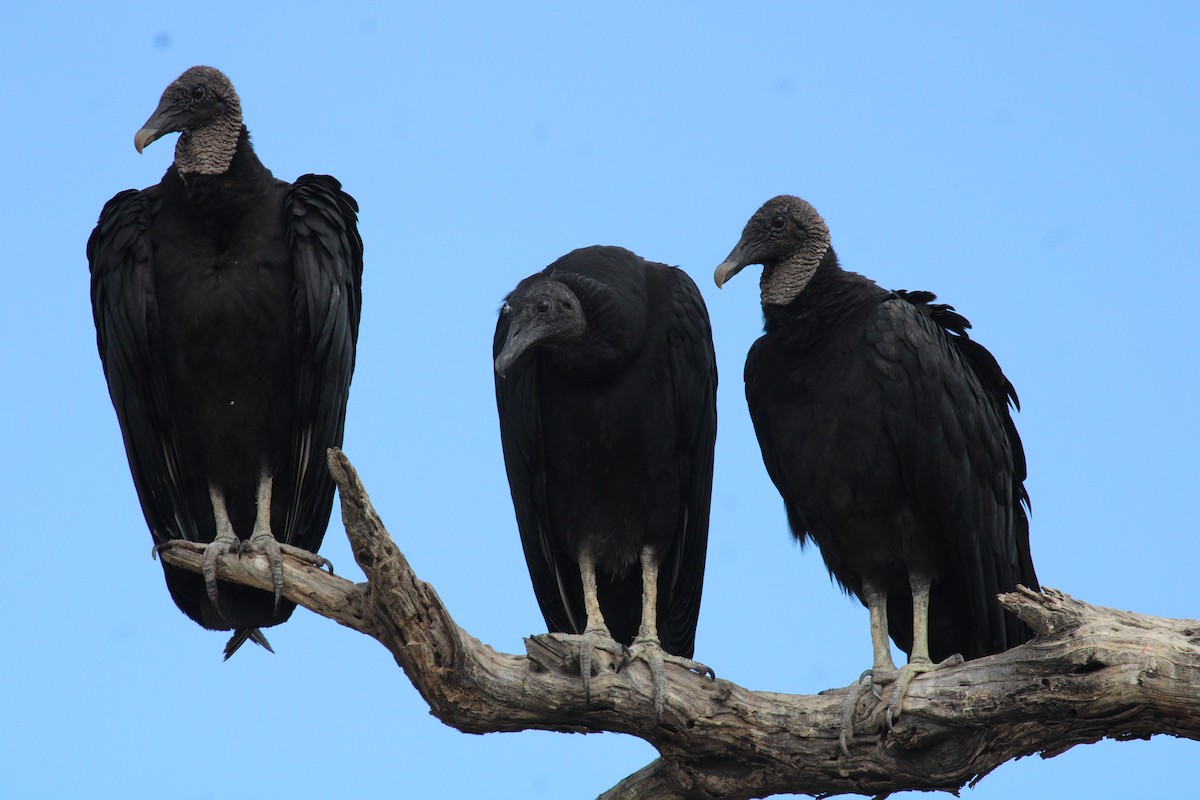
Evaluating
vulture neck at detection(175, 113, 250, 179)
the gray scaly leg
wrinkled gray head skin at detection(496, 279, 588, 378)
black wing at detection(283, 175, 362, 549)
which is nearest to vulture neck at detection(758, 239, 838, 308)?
wrinkled gray head skin at detection(496, 279, 588, 378)

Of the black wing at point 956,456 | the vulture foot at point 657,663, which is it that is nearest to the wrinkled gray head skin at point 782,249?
→ the black wing at point 956,456

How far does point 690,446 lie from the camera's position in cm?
546

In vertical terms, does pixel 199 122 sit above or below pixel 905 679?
above

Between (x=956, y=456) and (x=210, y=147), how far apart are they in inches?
114

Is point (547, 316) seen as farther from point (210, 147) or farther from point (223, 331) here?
point (210, 147)

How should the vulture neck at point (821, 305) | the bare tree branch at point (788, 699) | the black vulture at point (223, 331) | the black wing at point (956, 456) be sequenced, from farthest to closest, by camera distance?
the black vulture at point (223, 331), the vulture neck at point (821, 305), the black wing at point (956, 456), the bare tree branch at point (788, 699)

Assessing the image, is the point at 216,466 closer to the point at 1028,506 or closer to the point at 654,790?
the point at 654,790

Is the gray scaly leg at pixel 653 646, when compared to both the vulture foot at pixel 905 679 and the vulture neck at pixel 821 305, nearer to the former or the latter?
the vulture foot at pixel 905 679

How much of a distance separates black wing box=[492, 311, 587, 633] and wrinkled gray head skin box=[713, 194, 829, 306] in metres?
0.81

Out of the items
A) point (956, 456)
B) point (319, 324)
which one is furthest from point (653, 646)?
point (319, 324)

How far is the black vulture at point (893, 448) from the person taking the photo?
4.95 m

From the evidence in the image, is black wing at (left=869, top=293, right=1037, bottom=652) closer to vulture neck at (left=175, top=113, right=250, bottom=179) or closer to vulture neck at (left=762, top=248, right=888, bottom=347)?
vulture neck at (left=762, top=248, right=888, bottom=347)

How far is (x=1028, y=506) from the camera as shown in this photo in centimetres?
531

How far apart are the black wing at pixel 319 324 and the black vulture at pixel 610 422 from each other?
580mm
